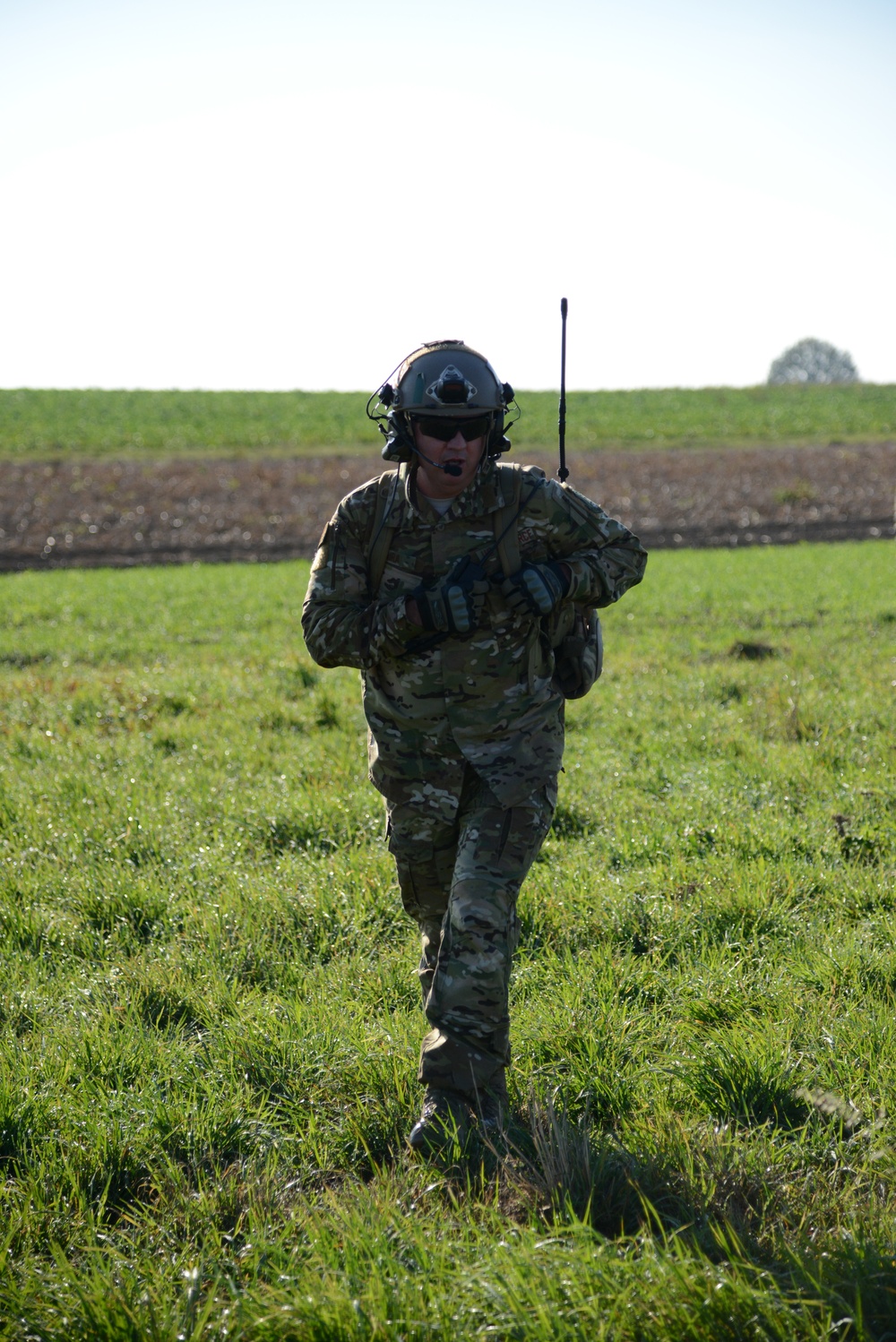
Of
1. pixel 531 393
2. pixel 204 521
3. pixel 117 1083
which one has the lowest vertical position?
pixel 117 1083

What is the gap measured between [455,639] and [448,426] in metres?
0.68

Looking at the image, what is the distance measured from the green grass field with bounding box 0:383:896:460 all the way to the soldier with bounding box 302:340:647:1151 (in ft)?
108

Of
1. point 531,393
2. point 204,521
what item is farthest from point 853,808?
point 531,393

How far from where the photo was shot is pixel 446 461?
3572 mm

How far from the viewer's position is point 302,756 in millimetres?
7438

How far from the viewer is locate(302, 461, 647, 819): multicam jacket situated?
363cm

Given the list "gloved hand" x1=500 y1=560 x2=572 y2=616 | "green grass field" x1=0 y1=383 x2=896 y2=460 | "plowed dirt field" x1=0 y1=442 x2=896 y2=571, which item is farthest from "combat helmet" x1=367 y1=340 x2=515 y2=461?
"green grass field" x1=0 y1=383 x2=896 y2=460

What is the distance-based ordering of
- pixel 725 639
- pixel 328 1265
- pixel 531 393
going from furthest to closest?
pixel 531 393 → pixel 725 639 → pixel 328 1265

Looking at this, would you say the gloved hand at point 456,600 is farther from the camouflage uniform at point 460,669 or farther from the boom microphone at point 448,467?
the boom microphone at point 448,467

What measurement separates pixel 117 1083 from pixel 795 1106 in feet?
6.90

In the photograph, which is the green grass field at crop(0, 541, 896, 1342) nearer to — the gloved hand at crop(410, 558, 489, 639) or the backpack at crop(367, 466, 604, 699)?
the backpack at crop(367, 466, 604, 699)

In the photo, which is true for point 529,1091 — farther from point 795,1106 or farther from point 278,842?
point 278,842

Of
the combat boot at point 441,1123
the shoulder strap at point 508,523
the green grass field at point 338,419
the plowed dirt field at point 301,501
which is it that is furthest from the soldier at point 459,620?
the green grass field at point 338,419

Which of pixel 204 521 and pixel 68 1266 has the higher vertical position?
pixel 204 521
